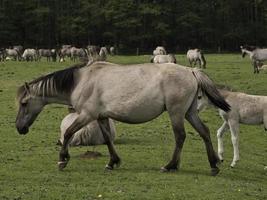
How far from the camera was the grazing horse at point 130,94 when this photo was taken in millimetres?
11938

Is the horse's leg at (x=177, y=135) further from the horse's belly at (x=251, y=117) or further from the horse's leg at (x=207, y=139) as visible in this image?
the horse's belly at (x=251, y=117)

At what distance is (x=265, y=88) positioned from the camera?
31359 millimetres

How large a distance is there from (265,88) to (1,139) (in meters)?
18.1

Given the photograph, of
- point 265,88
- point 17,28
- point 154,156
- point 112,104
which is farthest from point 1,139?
point 17,28

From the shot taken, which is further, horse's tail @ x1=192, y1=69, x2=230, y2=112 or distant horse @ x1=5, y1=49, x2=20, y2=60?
distant horse @ x1=5, y1=49, x2=20, y2=60

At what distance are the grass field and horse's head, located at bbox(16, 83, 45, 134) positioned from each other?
84 centimetres

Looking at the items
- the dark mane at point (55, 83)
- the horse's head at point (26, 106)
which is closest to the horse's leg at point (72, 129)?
the dark mane at point (55, 83)

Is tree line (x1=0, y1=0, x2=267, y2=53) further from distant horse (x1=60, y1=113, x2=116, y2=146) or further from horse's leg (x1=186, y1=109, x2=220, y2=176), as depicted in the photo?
horse's leg (x1=186, y1=109, x2=220, y2=176)

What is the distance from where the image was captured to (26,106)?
12.6 meters

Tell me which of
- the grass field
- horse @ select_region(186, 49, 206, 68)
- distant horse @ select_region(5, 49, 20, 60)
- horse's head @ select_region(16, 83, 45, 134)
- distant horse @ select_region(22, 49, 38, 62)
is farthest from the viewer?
distant horse @ select_region(5, 49, 20, 60)

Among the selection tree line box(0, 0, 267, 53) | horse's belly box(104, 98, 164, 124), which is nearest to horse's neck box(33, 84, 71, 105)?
horse's belly box(104, 98, 164, 124)

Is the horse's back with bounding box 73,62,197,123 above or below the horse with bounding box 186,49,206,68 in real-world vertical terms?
above

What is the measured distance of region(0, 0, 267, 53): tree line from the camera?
8338cm

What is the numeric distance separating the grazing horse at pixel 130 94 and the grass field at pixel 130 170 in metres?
0.57
